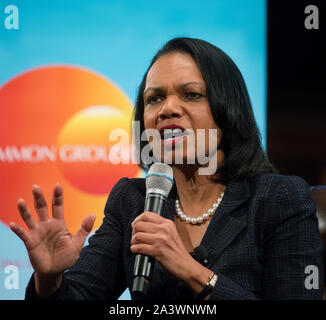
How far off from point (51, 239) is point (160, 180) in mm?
295

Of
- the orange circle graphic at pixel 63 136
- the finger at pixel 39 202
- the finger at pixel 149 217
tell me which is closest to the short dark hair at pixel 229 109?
the finger at pixel 149 217

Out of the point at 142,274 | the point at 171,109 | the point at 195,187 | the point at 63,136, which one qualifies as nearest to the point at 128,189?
the point at 195,187

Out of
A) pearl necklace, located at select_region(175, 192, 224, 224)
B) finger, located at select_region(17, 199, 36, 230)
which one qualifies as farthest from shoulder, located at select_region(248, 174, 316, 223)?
finger, located at select_region(17, 199, 36, 230)

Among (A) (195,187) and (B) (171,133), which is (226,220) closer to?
(A) (195,187)

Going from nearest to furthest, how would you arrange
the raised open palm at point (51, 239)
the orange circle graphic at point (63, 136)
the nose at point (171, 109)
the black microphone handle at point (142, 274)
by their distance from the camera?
1. the black microphone handle at point (142, 274)
2. the raised open palm at point (51, 239)
3. the nose at point (171, 109)
4. the orange circle graphic at point (63, 136)

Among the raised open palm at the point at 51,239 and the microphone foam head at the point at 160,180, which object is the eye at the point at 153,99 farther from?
the raised open palm at the point at 51,239

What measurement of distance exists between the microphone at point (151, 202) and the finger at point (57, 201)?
0.64 feet

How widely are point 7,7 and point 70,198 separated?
3.37 feet

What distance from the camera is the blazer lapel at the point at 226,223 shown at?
1.13 meters

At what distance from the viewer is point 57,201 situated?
953 mm

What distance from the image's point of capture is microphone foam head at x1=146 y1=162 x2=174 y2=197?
0.96 meters

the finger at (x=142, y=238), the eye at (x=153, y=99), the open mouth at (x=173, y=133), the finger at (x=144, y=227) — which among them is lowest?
the finger at (x=142, y=238)
